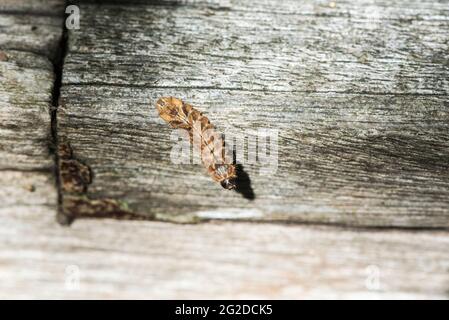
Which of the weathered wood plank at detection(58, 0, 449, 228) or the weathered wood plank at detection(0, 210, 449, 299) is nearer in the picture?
the weathered wood plank at detection(0, 210, 449, 299)

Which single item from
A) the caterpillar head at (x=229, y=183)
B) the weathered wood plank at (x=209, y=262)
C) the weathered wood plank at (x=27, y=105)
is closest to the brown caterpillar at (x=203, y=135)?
the caterpillar head at (x=229, y=183)

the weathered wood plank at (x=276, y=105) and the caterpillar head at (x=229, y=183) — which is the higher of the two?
the weathered wood plank at (x=276, y=105)

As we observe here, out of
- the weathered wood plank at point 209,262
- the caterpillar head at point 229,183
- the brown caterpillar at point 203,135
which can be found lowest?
the weathered wood plank at point 209,262

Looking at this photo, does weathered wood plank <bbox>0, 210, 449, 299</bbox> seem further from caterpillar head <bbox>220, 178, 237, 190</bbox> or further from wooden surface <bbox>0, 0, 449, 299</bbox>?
caterpillar head <bbox>220, 178, 237, 190</bbox>

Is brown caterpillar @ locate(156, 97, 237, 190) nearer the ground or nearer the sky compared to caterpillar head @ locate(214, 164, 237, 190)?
nearer the sky

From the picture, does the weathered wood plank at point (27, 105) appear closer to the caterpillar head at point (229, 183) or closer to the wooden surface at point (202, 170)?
the wooden surface at point (202, 170)

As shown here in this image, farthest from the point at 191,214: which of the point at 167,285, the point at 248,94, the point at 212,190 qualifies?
the point at 248,94

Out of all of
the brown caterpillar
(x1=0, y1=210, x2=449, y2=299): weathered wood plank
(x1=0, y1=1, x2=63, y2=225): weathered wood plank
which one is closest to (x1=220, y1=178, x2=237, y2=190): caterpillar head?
the brown caterpillar

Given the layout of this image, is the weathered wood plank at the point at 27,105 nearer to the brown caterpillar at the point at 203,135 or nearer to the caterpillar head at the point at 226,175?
the brown caterpillar at the point at 203,135

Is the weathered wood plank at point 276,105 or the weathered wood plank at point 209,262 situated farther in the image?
the weathered wood plank at point 276,105

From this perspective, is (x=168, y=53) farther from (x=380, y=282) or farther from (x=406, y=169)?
(x=380, y=282)
